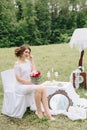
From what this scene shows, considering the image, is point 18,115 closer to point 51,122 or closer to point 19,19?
point 51,122

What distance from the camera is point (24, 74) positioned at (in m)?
5.58

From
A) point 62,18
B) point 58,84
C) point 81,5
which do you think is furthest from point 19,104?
point 81,5

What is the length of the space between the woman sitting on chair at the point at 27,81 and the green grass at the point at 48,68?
196 mm

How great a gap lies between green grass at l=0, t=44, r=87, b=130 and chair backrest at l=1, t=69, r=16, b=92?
1.66ft

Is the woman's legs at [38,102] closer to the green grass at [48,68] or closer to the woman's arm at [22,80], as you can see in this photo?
the green grass at [48,68]

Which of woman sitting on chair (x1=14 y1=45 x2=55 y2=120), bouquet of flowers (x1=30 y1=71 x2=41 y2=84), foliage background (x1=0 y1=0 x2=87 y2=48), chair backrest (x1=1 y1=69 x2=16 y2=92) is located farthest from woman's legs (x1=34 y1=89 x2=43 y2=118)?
foliage background (x1=0 y1=0 x2=87 y2=48)

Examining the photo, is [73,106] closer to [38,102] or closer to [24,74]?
[38,102]

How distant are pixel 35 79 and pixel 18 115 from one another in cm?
68

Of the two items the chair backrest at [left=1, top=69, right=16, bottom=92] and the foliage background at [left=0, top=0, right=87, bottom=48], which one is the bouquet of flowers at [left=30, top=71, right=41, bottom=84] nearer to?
the chair backrest at [left=1, top=69, right=16, bottom=92]

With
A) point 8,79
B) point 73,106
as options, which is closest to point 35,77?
point 8,79

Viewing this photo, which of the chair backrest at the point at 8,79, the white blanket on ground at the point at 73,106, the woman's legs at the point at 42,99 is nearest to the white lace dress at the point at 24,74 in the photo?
the woman's legs at the point at 42,99

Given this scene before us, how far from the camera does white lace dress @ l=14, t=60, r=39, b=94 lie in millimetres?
5359

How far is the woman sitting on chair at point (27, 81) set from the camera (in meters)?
5.26

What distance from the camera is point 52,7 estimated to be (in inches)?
1294
